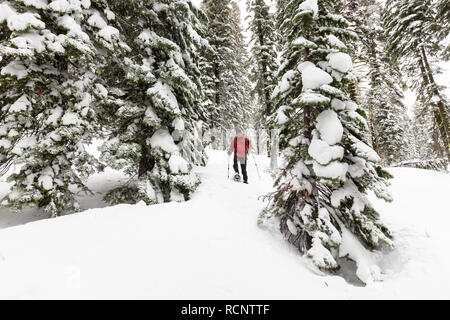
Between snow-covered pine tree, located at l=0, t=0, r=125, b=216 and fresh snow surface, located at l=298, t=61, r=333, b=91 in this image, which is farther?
snow-covered pine tree, located at l=0, t=0, r=125, b=216

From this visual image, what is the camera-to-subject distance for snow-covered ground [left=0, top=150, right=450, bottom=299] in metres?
2.65

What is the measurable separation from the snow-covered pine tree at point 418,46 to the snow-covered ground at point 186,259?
12.0 metres

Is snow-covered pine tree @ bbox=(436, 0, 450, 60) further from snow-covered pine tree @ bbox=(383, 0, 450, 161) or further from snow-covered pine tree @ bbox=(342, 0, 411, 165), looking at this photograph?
snow-covered pine tree @ bbox=(342, 0, 411, 165)

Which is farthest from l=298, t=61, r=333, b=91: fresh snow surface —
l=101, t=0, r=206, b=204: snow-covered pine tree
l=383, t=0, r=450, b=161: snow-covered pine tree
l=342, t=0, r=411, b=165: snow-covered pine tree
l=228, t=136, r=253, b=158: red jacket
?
l=342, t=0, r=411, b=165: snow-covered pine tree

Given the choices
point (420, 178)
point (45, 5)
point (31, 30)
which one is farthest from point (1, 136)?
point (420, 178)

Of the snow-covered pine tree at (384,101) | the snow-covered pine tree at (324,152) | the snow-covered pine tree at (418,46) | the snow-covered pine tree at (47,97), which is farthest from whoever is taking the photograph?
the snow-covered pine tree at (384,101)

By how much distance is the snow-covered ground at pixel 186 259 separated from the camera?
8.70 feet

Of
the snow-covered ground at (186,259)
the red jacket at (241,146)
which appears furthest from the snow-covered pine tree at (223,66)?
the snow-covered ground at (186,259)

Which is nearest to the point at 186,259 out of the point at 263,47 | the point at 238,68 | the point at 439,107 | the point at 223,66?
the point at 263,47

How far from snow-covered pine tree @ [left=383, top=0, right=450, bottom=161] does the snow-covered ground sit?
Result: 12032 millimetres

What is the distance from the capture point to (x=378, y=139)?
66.5 ft

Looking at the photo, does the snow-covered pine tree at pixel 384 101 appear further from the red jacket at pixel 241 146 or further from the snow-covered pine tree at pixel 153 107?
the snow-covered pine tree at pixel 153 107

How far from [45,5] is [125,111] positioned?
9.71 feet

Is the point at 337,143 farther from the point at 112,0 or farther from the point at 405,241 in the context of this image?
the point at 112,0
